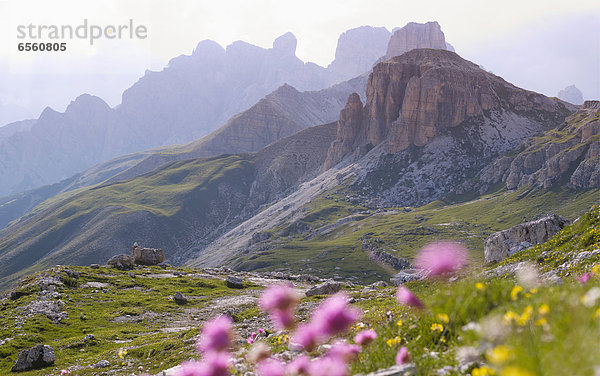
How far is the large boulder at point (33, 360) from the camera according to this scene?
109ft

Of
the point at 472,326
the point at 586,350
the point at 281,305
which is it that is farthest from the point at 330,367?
the point at 586,350

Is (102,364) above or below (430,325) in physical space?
below

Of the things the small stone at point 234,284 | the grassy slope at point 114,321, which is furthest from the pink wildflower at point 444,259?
the small stone at point 234,284

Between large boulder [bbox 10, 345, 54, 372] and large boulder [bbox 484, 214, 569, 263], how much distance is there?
155 ft

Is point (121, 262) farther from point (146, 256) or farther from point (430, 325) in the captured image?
point (430, 325)

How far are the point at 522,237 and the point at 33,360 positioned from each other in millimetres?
60524

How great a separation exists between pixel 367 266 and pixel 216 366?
608 feet

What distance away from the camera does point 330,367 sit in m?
5.31

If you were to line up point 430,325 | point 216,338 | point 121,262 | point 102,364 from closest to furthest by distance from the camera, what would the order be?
point 216,338 → point 430,325 → point 102,364 → point 121,262

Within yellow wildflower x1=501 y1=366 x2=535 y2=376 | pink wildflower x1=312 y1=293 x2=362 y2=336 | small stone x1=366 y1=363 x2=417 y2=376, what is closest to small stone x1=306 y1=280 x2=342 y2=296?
small stone x1=366 y1=363 x2=417 y2=376

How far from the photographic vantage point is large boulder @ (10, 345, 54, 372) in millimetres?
33312

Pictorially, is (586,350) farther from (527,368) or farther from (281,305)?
(281,305)

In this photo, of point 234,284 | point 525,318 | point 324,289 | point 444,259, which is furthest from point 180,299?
point 525,318

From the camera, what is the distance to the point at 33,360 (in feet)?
109
